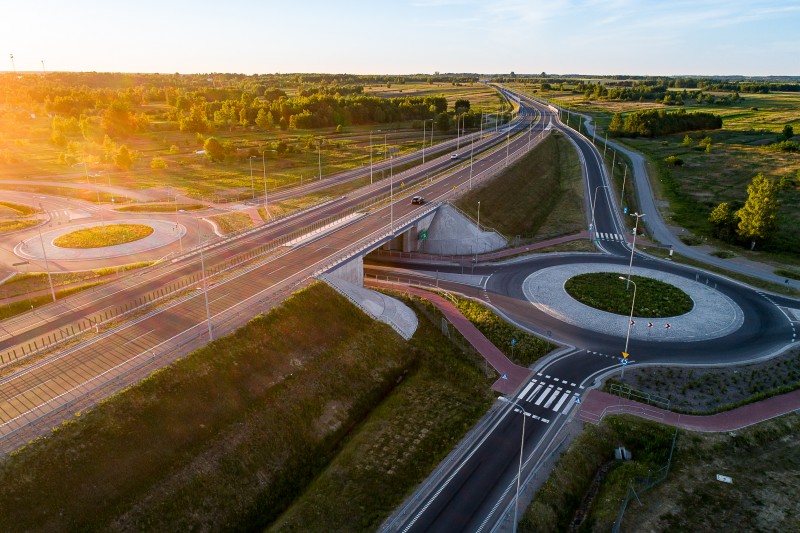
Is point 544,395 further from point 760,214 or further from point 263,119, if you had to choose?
point 263,119

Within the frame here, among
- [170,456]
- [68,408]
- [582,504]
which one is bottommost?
[582,504]

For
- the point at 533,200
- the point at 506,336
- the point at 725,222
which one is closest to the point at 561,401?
the point at 506,336

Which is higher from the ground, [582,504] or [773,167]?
[773,167]

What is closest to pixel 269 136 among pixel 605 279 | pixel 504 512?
pixel 605 279

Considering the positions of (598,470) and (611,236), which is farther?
(611,236)

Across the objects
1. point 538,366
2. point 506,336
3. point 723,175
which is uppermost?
point 723,175

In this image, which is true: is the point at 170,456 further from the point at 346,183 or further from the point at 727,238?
the point at 727,238
